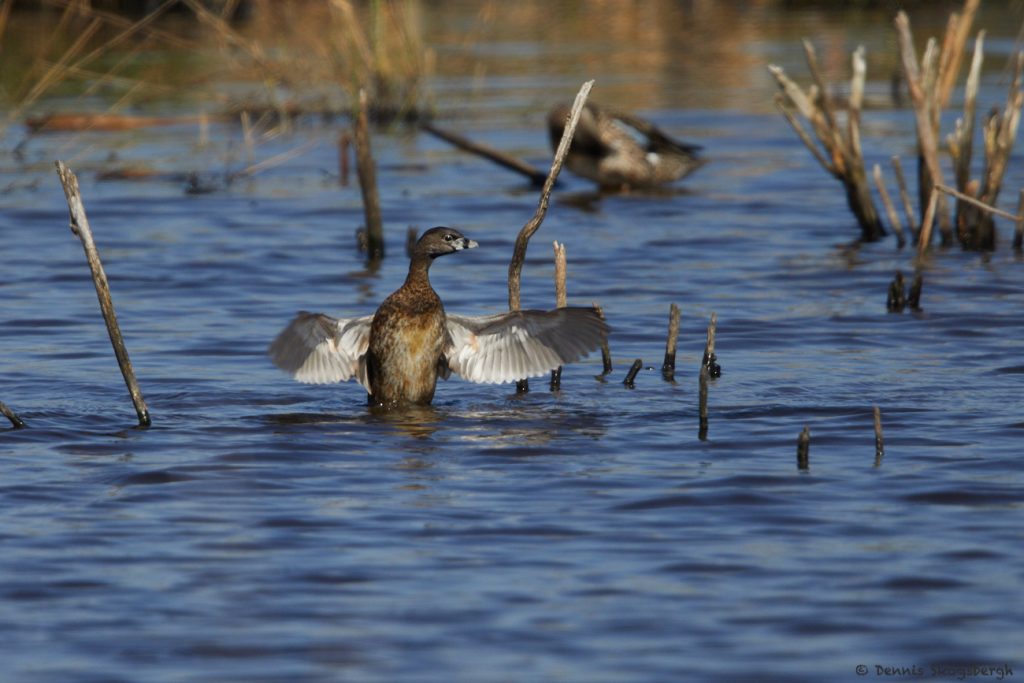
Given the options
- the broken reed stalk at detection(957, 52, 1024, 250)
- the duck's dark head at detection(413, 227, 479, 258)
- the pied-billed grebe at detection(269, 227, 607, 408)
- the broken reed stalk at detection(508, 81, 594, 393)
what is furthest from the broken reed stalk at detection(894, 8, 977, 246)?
the duck's dark head at detection(413, 227, 479, 258)

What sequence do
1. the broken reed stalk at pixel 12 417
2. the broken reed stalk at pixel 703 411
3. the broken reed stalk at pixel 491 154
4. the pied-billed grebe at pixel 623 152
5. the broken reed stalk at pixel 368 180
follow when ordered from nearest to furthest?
the broken reed stalk at pixel 703 411 < the broken reed stalk at pixel 12 417 < the broken reed stalk at pixel 368 180 < the broken reed stalk at pixel 491 154 < the pied-billed grebe at pixel 623 152

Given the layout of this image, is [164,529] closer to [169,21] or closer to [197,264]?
[197,264]

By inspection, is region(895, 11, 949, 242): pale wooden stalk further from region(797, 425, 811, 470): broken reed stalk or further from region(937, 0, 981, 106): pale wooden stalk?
region(797, 425, 811, 470): broken reed stalk

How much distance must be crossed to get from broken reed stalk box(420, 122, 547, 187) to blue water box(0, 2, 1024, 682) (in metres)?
1.63

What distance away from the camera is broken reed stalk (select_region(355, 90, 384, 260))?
12.2 metres

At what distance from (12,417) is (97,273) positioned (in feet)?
3.24

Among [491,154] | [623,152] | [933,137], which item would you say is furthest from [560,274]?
[623,152]

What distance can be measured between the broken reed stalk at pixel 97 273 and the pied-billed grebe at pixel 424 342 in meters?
0.72

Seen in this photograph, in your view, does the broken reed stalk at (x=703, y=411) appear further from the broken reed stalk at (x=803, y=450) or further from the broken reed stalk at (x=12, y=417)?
the broken reed stalk at (x=12, y=417)

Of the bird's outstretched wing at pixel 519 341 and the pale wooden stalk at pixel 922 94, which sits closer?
the bird's outstretched wing at pixel 519 341

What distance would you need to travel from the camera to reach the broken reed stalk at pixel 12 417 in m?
7.75

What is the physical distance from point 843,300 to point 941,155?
22.1 feet

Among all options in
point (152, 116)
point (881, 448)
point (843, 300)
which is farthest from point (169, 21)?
point (881, 448)

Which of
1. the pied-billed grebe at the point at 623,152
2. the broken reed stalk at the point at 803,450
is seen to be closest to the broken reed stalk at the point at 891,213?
the pied-billed grebe at the point at 623,152
